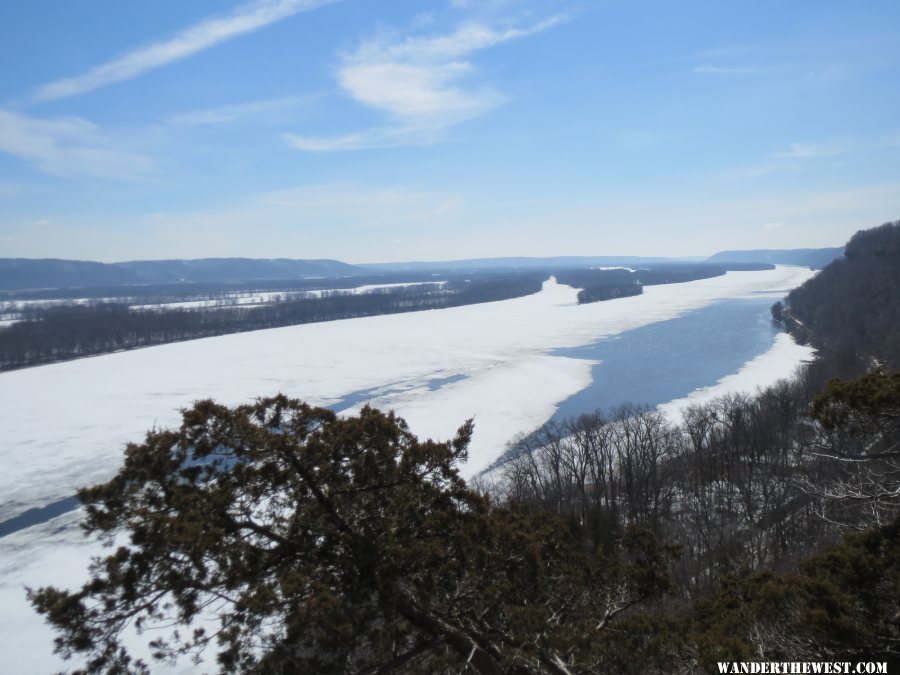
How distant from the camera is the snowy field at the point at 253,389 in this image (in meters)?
11.0

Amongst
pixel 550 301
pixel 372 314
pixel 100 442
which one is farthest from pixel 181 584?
pixel 550 301

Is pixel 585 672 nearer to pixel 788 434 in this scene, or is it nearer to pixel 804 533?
pixel 804 533

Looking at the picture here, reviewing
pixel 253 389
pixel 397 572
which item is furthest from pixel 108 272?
pixel 397 572

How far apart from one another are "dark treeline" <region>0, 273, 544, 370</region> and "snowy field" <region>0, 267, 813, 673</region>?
621 cm

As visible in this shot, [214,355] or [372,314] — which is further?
[372,314]

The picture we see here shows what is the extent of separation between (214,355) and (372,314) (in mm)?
30587

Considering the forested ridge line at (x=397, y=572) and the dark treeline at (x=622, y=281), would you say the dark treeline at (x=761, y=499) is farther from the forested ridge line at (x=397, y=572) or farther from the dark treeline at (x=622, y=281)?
the dark treeline at (x=622, y=281)

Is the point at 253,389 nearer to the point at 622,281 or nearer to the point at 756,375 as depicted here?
the point at 756,375

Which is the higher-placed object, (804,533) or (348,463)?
(348,463)

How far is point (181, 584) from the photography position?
3254 millimetres

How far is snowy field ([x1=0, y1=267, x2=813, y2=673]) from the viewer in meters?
11.0

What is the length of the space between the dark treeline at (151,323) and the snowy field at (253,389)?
6.21 m

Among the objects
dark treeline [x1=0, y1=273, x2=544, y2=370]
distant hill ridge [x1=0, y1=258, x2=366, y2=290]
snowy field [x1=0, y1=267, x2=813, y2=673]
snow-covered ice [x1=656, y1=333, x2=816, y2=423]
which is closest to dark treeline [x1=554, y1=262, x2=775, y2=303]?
dark treeline [x1=0, y1=273, x2=544, y2=370]

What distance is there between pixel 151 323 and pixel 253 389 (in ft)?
128
